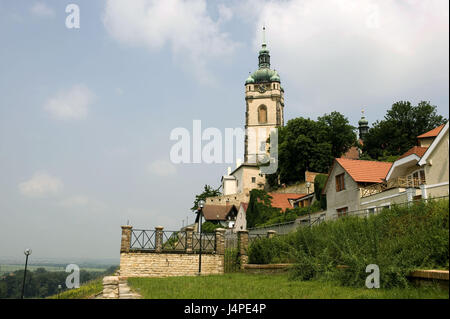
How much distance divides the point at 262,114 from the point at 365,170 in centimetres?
6068

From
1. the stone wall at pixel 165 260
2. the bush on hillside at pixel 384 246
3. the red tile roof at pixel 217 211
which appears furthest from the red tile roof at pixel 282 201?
the bush on hillside at pixel 384 246

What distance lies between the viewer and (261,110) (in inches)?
3425

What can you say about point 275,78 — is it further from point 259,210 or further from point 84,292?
point 84,292

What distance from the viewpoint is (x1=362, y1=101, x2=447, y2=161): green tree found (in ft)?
164

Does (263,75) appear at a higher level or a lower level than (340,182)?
higher

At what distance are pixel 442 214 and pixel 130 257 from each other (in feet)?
52.7

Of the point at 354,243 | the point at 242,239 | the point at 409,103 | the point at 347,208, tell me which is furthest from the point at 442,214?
the point at 409,103

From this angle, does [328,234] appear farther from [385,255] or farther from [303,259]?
[385,255]

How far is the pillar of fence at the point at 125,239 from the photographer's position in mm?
21312

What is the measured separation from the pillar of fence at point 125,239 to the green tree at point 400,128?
37153 mm

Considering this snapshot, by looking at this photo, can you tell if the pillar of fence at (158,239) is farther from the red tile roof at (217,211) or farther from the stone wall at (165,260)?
the red tile roof at (217,211)

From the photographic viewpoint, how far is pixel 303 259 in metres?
13.4

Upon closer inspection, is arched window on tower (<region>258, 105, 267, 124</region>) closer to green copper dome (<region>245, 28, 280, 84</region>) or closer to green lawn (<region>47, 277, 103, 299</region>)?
green copper dome (<region>245, 28, 280, 84</region>)

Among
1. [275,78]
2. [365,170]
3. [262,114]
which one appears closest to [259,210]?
[365,170]
